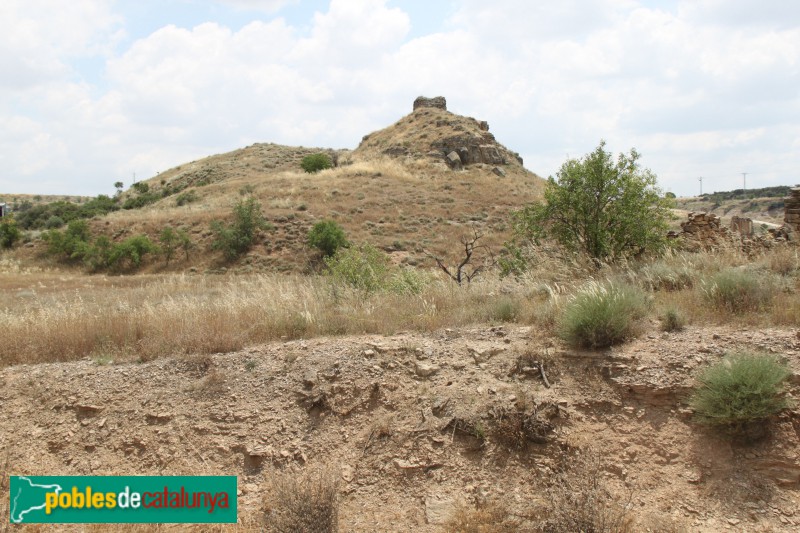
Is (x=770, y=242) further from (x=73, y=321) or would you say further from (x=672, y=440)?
(x=73, y=321)

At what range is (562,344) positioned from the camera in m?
5.29

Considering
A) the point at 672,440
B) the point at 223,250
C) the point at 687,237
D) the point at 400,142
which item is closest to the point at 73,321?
the point at 672,440

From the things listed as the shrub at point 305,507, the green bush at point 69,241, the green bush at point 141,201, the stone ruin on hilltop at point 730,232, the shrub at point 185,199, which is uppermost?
the green bush at point 141,201

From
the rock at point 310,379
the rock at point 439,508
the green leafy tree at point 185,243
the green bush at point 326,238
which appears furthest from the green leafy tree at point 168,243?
the rock at point 439,508

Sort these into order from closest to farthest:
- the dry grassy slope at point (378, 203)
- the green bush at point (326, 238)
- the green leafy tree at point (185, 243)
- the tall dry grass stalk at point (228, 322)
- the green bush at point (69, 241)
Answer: the tall dry grass stalk at point (228, 322), the green bush at point (326, 238), the dry grassy slope at point (378, 203), the green leafy tree at point (185, 243), the green bush at point (69, 241)

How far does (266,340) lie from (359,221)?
92.6 ft

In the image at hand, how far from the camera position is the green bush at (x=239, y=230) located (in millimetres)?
30984

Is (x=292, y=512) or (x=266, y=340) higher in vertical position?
(x=266, y=340)

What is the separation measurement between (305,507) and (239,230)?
1152 inches

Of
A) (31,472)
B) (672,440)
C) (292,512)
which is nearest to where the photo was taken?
(292,512)

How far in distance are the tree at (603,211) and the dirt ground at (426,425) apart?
499 centimetres

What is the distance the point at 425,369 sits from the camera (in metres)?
5.28

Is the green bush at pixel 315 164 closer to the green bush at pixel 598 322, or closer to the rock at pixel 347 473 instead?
the green bush at pixel 598 322

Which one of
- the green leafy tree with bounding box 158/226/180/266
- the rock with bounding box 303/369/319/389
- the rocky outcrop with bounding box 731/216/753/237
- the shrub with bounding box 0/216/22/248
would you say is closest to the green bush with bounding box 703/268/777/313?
the rock with bounding box 303/369/319/389
